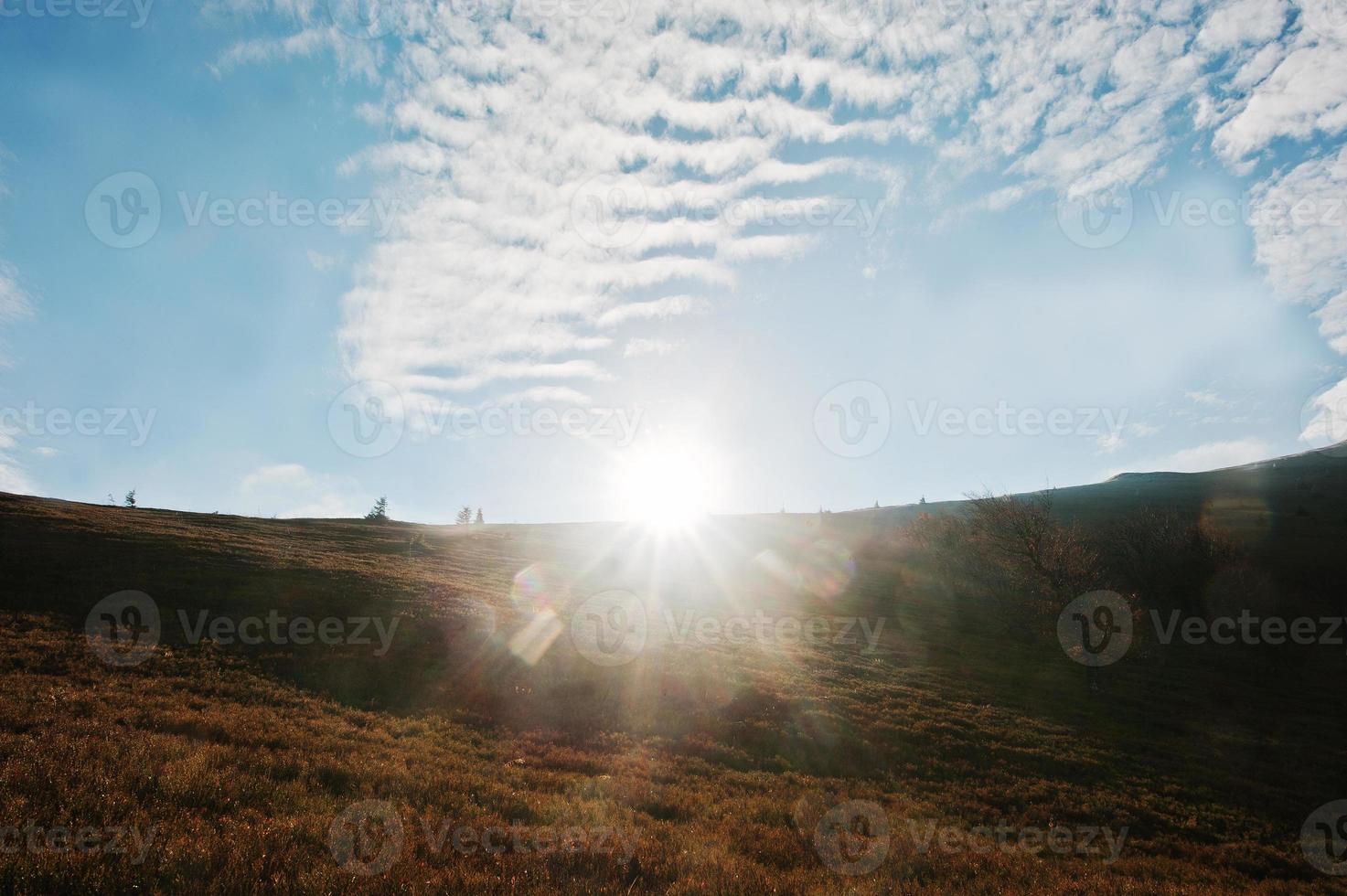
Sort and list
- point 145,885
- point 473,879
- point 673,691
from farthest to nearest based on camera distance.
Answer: point 673,691 < point 473,879 < point 145,885

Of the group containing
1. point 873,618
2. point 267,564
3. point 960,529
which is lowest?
point 873,618

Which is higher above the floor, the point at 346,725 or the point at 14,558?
the point at 14,558

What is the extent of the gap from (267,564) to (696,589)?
3982 centimetres

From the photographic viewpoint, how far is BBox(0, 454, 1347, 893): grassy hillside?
360 inches

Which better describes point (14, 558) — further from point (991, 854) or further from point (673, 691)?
point (991, 854)

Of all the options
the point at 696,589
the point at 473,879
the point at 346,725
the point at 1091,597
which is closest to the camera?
the point at 473,879

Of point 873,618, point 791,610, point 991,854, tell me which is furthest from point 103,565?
point 873,618

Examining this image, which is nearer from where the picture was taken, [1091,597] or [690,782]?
[690,782]

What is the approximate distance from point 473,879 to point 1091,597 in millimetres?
42036

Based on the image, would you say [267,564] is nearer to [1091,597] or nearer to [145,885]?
[145,885]

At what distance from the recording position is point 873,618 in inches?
1978

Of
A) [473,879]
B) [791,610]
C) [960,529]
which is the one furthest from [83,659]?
[960,529]

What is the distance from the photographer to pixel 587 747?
17906 mm

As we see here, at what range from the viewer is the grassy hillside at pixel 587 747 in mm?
9148
